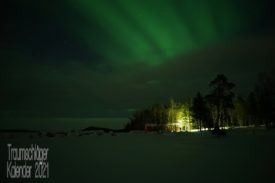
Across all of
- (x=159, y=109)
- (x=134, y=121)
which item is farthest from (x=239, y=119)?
(x=134, y=121)

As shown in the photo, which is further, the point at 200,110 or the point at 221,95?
the point at 200,110

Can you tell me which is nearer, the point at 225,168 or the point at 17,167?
the point at 225,168

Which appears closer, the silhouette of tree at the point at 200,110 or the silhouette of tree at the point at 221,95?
the silhouette of tree at the point at 221,95

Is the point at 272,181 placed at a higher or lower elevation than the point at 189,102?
lower

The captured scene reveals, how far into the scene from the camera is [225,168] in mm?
19500

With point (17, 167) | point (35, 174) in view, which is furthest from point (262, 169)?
point (17, 167)

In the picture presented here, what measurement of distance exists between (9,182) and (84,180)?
4268 mm

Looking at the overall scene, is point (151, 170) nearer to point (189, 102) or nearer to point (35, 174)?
point (35, 174)

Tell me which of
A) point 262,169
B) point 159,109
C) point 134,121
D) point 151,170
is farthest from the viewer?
point 134,121

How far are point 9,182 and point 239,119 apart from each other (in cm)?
11884

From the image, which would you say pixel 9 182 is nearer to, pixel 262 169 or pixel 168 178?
pixel 168 178

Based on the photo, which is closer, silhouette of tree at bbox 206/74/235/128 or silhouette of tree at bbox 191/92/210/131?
silhouette of tree at bbox 206/74/235/128

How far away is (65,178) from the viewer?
17938 mm

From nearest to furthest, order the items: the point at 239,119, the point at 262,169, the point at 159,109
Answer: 1. the point at 262,169
2. the point at 239,119
3. the point at 159,109
